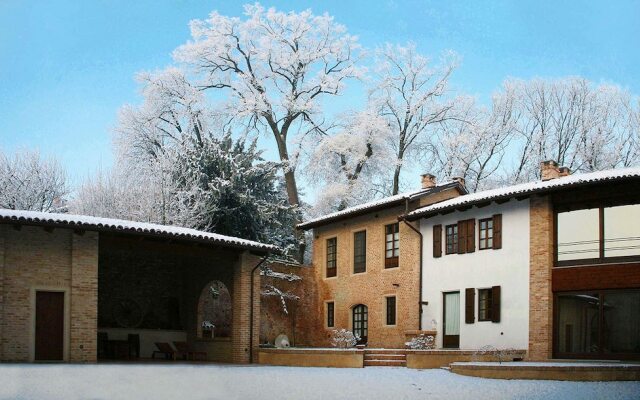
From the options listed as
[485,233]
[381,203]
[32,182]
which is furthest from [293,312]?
[32,182]

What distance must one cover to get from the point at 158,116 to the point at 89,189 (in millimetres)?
5955

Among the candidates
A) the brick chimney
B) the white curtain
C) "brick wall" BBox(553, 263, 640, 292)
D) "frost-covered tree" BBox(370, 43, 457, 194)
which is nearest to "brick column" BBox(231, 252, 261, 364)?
the white curtain

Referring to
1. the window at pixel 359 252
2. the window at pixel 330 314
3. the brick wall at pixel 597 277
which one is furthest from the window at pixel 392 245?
the brick wall at pixel 597 277

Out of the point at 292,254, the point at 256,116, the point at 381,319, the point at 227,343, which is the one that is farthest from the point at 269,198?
the point at 227,343

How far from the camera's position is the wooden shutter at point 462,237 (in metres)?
26.8

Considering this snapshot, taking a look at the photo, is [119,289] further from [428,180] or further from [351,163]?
[351,163]

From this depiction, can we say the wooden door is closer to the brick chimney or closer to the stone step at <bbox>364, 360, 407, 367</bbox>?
the stone step at <bbox>364, 360, 407, 367</bbox>

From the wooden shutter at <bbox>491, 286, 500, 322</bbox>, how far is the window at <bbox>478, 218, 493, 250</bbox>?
52.0 inches

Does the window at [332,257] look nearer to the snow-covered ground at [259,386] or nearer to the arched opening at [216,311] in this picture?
the arched opening at [216,311]

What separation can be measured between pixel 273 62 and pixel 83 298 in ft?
74.3

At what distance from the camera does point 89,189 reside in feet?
124

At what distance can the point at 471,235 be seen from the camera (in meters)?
26.6

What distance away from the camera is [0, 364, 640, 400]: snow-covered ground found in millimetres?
13664

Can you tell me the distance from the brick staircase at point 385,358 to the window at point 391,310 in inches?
180
